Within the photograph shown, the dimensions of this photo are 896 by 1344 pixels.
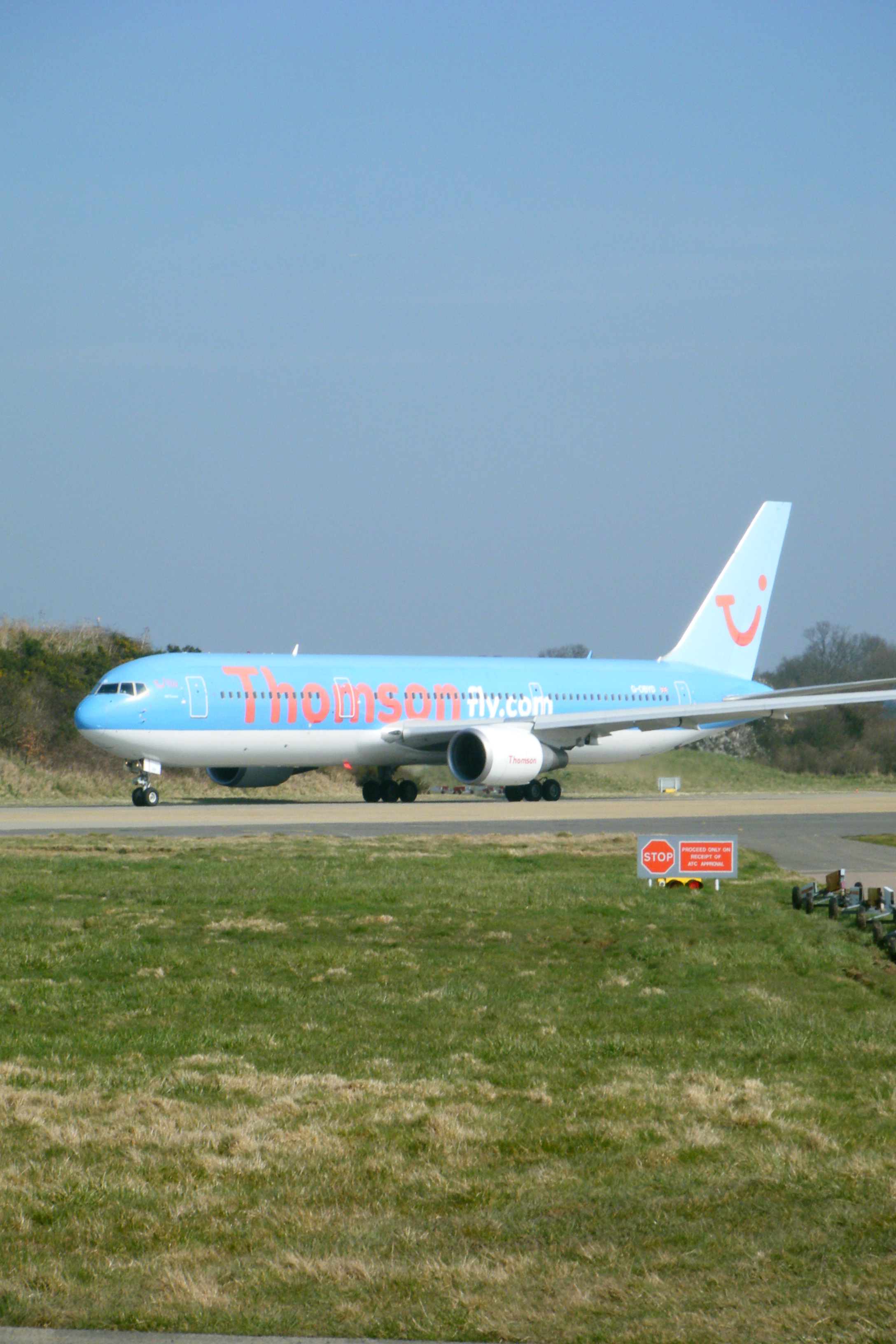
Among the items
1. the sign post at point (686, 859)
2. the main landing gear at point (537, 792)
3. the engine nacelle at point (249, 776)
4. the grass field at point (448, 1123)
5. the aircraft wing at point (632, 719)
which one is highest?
the aircraft wing at point (632, 719)

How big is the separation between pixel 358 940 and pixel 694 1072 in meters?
5.19

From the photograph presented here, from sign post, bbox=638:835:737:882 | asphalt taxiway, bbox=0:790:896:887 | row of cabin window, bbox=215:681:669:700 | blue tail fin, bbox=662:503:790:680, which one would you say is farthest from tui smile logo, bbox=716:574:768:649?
sign post, bbox=638:835:737:882

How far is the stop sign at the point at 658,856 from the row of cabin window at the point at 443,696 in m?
20.2

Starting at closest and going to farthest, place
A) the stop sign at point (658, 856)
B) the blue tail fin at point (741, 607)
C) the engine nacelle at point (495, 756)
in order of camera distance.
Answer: the stop sign at point (658, 856), the engine nacelle at point (495, 756), the blue tail fin at point (741, 607)

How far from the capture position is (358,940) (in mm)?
13242

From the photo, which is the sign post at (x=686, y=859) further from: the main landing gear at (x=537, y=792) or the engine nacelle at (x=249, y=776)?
the main landing gear at (x=537, y=792)

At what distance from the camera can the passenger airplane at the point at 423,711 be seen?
34.7 metres

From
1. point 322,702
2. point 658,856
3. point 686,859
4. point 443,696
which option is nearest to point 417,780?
point 443,696

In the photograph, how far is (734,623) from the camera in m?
49.5

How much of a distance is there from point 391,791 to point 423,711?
327 cm

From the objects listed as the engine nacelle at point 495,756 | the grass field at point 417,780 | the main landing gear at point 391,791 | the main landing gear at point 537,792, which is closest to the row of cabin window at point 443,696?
the engine nacelle at point 495,756

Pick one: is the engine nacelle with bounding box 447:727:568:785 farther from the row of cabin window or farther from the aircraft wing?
the row of cabin window

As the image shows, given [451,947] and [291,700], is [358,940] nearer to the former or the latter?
[451,947]

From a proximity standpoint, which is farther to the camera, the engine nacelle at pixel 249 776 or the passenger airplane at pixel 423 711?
the engine nacelle at pixel 249 776
